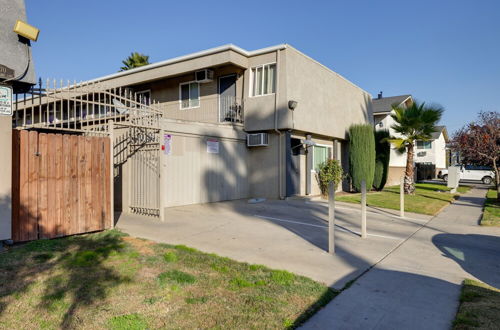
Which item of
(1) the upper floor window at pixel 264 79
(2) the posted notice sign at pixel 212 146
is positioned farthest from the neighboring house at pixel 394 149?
(2) the posted notice sign at pixel 212 146

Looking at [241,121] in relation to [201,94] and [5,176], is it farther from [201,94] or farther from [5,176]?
[5,176]

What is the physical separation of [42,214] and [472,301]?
263 inches

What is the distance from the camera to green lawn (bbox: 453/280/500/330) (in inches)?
129

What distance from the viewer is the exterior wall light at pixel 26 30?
5637 millimetres

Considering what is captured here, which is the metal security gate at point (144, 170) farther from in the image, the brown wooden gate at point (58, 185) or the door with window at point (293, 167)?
the door with window at point (293, 167)

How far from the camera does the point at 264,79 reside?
13.5 meters

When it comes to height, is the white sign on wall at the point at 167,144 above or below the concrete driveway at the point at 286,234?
above

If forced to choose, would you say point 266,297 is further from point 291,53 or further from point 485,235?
point 291,53

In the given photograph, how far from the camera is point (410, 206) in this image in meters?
12.6

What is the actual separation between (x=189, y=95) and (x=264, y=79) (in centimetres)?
393

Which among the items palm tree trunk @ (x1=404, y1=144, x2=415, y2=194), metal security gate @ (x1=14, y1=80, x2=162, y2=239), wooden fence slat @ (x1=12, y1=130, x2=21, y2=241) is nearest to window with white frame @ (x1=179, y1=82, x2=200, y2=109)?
metal security gate @ (x1=14, y1=80, x2=162, y2=239)

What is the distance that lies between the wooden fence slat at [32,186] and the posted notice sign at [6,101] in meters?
0.51

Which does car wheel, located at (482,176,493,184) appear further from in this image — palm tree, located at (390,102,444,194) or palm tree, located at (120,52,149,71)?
palm tree, located at (120,52,149,71)

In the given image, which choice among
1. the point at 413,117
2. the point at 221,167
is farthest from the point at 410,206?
the point at 221,167
